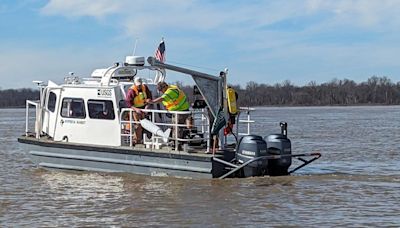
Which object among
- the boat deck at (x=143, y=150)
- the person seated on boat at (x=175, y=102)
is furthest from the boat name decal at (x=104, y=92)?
the person seated on boat at (x=175, y=102)

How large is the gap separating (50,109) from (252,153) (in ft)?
19.9

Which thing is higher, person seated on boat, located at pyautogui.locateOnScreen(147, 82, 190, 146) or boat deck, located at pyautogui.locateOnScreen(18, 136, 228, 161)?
person seated on boat, located at pyautogui.locateOnScreen(147, 82, 190, 146)

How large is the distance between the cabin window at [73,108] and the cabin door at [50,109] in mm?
192

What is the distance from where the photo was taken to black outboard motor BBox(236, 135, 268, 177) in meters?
13.8

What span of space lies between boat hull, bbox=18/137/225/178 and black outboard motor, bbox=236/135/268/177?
48 centimetres

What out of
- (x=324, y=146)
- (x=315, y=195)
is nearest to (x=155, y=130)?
(x=315, y=195)

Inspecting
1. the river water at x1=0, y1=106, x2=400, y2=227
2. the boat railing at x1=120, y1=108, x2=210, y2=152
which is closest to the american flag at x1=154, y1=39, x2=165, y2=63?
the boat railing at x1=120, y1=108, x2=210, y2=152

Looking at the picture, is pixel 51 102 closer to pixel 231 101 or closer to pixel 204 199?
pixel 231 101

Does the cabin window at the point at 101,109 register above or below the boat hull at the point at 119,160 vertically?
above

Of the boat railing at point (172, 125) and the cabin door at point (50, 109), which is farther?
the cabin door at point (50, 109)

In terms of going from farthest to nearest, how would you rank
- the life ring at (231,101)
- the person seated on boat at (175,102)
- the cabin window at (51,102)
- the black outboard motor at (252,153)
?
the cabin window at (51,102), the person seated on boat at (175,102), the life ring at (231,101), the black outboard motor at (252,153)

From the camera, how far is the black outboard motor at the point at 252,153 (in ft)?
45.4

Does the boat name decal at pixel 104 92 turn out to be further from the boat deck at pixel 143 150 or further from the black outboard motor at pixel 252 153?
the black outboard motor at pixel 252 153

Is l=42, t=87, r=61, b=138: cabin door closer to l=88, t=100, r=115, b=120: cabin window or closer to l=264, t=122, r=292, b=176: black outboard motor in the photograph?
l=88, t=100, r=115, b=120: cabin window
